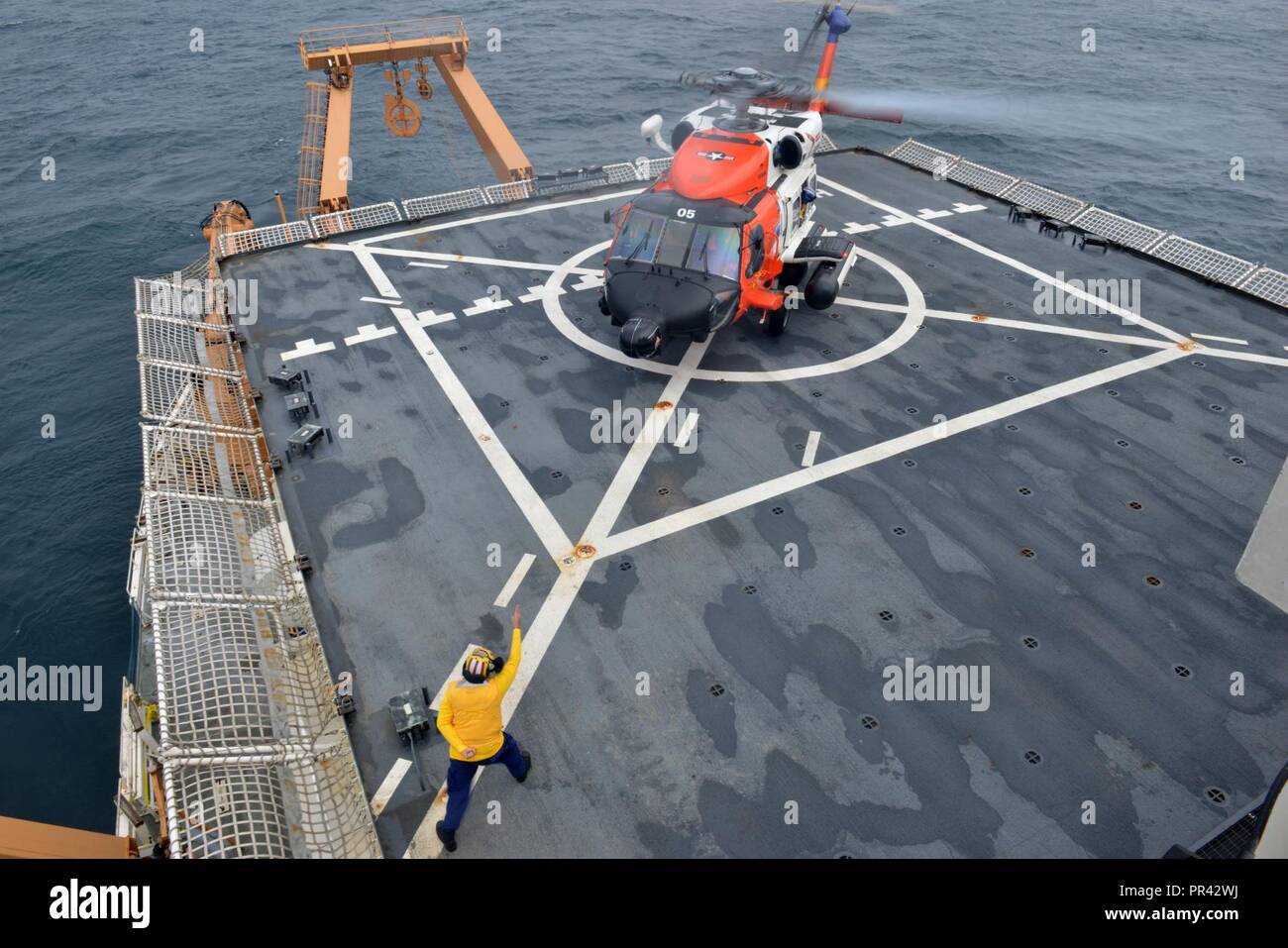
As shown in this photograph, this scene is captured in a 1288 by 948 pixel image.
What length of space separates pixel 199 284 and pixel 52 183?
2813 cm

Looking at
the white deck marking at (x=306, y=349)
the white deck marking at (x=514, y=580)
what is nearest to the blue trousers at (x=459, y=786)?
the white deck marking at (x=514, y=580)

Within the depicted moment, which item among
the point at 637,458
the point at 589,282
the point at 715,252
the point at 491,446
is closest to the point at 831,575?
the point at 637,458

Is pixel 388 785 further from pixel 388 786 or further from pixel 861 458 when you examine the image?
pixel 861 458

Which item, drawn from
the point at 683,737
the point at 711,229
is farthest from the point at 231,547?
the point at 711,229

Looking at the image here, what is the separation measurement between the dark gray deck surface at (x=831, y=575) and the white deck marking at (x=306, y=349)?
1.01 ft

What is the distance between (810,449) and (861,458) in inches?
40.0

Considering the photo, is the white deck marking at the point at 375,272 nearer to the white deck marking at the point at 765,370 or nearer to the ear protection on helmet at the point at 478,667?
the white deck marking at the point at 765,370

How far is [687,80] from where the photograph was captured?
1869cm

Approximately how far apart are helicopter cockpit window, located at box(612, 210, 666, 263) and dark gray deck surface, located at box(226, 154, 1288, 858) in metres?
2.59

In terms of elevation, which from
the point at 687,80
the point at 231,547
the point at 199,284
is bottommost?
the point at 231,547

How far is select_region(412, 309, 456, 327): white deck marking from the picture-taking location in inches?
781

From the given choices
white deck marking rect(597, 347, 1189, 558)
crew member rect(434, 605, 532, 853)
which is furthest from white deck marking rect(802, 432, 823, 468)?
Answer: crew member rect(434, 605, 532, 853)
